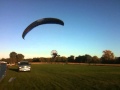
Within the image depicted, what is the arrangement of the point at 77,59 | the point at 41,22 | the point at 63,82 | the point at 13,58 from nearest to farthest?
the point at 63,82 < the point at 41,22 < the point at 77,59 < the point at 13,58

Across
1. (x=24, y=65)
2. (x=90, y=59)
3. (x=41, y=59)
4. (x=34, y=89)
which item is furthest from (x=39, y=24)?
(x=41, y=59)

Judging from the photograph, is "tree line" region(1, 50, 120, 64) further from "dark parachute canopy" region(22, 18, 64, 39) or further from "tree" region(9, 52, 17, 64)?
"dark parachute canopy" region(22, 18, 64, 39)

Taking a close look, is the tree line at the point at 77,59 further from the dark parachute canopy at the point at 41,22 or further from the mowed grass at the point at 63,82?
A: the dark parachute canopy at the point at 41,22

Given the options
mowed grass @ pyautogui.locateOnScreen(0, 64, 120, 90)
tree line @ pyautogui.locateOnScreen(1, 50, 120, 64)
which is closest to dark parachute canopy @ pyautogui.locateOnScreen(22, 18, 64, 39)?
mowed grass @ pyautogui.locateOnScreen(0, 64, 120, 90)

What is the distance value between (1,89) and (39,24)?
7.43m

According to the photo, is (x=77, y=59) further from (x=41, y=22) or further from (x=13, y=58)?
(x=41, y=22)

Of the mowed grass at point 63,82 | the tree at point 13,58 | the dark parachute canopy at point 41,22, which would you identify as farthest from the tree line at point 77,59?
the dark parachute canopy at point 41,22

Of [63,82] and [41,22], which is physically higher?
[41,22]

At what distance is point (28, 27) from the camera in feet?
64.4

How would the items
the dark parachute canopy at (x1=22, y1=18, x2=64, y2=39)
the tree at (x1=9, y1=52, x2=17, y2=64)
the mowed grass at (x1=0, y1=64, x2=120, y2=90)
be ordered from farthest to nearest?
1. the tree at (x1=9, y1=52, x2=17, y2=64)
2. the dark parachute canopy at (x1=22, y1=18, x2=64, y2=39)
3. the mowed grass at (x1=0, y1=64, x2=120, y2=90)

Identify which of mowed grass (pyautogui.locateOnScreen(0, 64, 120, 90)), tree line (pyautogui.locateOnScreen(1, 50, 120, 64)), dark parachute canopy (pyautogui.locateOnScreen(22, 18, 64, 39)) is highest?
tree line (pyautogui.locateOnScreen(1, 50, 120, 64))

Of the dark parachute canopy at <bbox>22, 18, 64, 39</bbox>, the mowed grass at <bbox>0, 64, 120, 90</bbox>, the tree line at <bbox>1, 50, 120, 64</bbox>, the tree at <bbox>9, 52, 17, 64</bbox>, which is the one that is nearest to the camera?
the mowed grass at <bbox>0, 64, 120, 90</bbox>

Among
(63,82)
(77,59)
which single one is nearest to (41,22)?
(63,82)

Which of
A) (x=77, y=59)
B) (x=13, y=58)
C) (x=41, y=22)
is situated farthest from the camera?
(x=13, y=58)
